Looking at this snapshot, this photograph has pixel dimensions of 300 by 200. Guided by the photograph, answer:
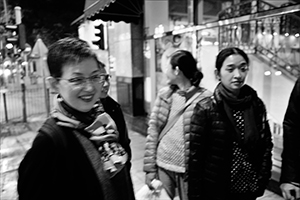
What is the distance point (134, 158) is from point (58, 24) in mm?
12345

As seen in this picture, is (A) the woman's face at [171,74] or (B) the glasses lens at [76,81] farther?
(A) the woman's face at [171,74]

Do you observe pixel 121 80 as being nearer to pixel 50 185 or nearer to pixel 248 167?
pixel 248 167

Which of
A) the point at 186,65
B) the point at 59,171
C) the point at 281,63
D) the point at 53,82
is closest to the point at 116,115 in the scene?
the point at 186,65

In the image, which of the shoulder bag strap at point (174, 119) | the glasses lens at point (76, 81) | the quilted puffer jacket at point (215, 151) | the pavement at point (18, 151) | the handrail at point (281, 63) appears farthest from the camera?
the handrail at point (281, 63)

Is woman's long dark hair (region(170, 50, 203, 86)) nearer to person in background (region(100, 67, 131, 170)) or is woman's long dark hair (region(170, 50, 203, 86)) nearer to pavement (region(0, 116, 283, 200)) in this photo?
person in background (region(100, 67, 131, 170))

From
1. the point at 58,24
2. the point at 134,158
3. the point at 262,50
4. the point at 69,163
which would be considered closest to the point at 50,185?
the point at 69,163

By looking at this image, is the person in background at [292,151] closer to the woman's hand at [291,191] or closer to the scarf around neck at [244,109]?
the woman's hand at [291,191]

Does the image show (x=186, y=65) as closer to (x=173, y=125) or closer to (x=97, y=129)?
(x=173, y=125)

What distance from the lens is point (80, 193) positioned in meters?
1.21

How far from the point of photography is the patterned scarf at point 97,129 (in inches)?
49.8

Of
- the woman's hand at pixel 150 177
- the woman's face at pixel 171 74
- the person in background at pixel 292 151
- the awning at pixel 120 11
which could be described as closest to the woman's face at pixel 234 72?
the person in background at pixel 292 151

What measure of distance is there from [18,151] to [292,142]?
5.83 m

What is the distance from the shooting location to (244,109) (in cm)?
212

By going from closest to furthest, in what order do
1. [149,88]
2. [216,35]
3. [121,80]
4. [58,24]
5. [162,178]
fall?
1. [162,178]
2. [216,35]
3. [149,88]
4. [121,80]
5. [58,24]
